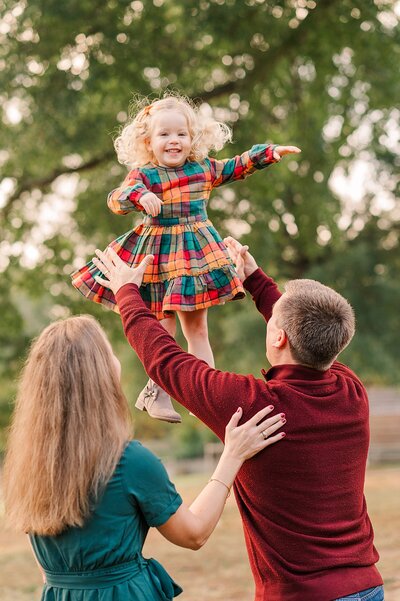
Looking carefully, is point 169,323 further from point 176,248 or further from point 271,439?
point 271,439

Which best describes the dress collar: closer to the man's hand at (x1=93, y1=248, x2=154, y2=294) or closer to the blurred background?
the man's hand at (x1=93, y1=248, x2=154, y2=294)

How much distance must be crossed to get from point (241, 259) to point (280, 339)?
0.68m

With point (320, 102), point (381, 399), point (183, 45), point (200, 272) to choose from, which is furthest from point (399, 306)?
point (381, 399)

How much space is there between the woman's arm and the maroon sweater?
59 mm

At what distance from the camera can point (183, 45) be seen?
973 cm

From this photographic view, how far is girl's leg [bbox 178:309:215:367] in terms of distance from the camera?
3.29 meters

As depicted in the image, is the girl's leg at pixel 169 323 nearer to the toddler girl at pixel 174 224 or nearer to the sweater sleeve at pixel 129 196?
the toddler girl at pixel 174 224

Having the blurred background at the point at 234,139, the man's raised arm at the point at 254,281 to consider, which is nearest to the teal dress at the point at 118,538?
the man's raised arm at the point at 254,281

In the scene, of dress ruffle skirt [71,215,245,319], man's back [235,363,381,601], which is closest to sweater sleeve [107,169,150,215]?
dress ruffle skirt [71,215,245,319]

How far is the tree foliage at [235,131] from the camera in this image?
8789 mm

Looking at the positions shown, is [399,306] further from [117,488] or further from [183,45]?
[117,488]

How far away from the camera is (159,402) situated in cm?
325

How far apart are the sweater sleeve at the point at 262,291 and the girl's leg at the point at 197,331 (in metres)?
0.23

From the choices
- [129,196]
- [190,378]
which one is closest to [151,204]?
[129,196]
